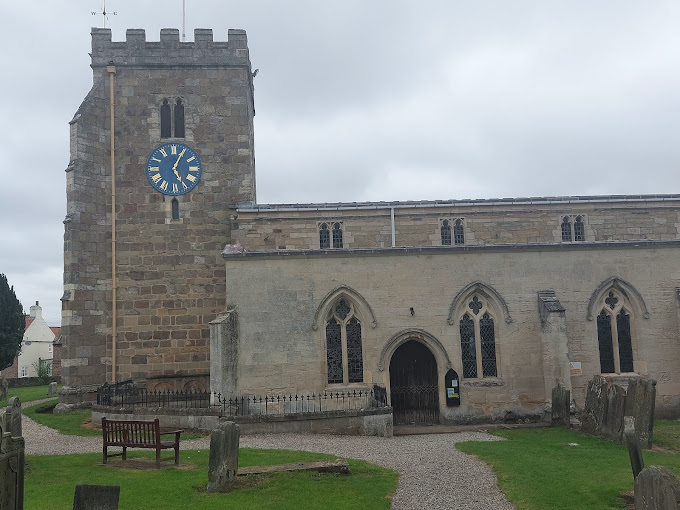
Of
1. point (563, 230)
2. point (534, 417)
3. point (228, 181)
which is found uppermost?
point (228, 181)

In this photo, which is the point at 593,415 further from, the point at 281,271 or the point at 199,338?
the point at 199,338

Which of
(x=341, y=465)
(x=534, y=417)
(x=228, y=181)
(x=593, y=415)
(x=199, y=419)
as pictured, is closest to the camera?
(x=341, y=465)

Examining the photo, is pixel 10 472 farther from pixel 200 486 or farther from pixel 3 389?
pixel 3 389

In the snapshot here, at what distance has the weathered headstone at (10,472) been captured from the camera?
22.7 ft

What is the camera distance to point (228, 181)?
27484 millimetres

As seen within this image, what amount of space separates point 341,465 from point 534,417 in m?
10.3

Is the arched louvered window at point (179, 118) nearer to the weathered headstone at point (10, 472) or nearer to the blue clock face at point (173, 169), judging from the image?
the blue clock face at point (173, 169)

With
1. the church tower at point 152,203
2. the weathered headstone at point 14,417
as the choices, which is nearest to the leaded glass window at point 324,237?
the church tower at point 152,203

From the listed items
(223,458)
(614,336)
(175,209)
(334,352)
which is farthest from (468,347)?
(175,209)

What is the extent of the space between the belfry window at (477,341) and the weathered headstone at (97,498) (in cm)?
1562

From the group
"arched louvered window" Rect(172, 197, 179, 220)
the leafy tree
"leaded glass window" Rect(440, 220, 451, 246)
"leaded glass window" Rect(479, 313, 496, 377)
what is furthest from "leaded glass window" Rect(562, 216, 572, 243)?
the leafy tree

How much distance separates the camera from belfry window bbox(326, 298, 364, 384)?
2081 centimetres

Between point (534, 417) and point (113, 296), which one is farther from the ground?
point (113, 296)

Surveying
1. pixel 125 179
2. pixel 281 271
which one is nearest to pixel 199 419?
pixel 281 271
